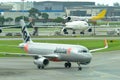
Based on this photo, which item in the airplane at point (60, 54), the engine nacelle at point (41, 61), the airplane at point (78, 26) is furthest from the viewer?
the airplane at point (78, 26)

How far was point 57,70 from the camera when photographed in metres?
54.5

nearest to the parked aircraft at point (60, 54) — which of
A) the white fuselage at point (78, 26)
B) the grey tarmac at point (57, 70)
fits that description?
the grey tarmac at point (57, 70)

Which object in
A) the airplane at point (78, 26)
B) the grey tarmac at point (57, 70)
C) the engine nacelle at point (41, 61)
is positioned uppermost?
the engine nacelle at point (41, 61)

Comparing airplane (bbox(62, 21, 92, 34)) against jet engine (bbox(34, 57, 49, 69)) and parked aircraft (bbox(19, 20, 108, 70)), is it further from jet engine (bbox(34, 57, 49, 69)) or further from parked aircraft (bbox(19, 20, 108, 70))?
jet engine (bbox(34, 57, 49, 69))

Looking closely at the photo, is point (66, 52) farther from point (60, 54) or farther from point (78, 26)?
point (78, 26)

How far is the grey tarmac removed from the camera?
156 ft

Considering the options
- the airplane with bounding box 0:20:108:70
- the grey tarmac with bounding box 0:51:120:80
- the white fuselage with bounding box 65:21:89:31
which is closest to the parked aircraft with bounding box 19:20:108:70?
the airplane with bounding box 0:20:108:70

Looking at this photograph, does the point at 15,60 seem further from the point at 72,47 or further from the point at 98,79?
the point at 98,79

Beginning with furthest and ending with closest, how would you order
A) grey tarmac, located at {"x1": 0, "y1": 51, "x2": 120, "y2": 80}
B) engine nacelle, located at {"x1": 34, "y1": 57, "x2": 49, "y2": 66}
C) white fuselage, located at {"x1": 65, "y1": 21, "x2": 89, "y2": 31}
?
white fuselage, located at {"x1": 65, "y1": 21, "x2": 89, "y2": 31} → engine nacelle, located at {"x1": 34, "y1": 57, "x2": 49, "y2": 66} → grey tarmac, located at {"x1": 0, "y1": 51, "x2": 120, "y2": 80}

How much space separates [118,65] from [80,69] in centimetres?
774

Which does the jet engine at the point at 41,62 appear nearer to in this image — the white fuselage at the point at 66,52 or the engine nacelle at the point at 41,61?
the engine nacelle at the point at 41,61

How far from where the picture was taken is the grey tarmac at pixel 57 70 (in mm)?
47406

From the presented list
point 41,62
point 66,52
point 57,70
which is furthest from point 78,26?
point 57,70

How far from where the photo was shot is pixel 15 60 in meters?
66.5
